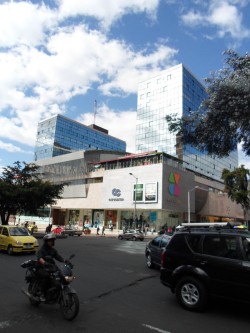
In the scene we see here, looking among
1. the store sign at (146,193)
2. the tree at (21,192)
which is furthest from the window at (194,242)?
the store sign at (146,193)

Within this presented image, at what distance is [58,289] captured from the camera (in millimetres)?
5973

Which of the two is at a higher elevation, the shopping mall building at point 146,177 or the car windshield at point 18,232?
the shopping mall building at point 146,177

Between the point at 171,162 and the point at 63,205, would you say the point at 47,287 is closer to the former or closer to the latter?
the point at 171,162

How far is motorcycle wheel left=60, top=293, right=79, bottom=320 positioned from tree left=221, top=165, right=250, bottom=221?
44.2 metres

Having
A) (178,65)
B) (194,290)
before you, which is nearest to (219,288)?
(194,290)

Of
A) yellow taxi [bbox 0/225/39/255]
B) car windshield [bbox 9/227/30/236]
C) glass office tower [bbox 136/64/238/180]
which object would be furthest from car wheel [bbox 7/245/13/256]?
Answer: glass office tower [bbox 136/64/238/180]

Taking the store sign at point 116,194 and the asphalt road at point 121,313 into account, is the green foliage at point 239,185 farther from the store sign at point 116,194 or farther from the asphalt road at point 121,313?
the asphalt road at point 121,313

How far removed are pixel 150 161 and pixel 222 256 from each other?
49607 mm

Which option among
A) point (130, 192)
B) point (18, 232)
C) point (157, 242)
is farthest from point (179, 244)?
point (130, 192)

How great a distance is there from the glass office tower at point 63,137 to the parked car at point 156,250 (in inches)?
3747

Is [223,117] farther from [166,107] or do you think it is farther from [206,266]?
[166,107]

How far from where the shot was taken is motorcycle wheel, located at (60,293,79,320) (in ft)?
18.4

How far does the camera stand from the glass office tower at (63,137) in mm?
106188

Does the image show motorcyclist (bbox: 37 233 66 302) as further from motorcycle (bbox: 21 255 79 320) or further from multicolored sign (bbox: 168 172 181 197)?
multicolored sign (bbox: 168 172 181 197)
